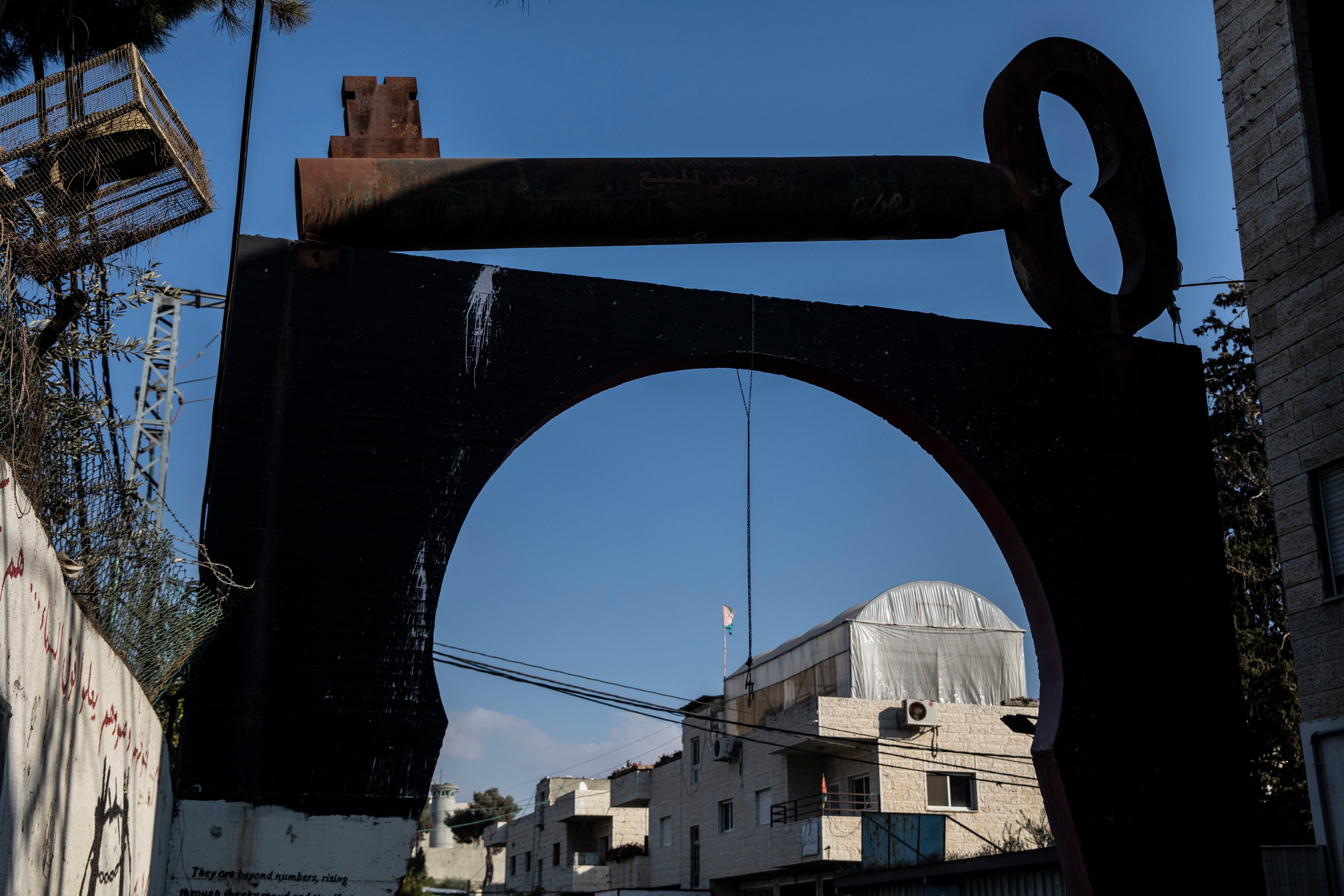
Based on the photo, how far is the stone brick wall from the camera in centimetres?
967

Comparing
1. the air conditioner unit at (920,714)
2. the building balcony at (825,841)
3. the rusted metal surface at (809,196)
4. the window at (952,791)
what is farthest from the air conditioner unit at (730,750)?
the rusted metal surface at (809,196)

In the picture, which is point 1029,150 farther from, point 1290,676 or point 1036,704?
point 1036,704

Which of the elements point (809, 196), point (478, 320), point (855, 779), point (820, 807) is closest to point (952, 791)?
point (855, 779)

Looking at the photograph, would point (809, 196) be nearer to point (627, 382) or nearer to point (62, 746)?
point (627, 382)

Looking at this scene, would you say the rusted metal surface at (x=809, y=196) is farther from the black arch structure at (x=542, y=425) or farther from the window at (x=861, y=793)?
the window at (x=861, y=793)

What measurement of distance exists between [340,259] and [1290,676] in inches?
702

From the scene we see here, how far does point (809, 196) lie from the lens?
32.4ft

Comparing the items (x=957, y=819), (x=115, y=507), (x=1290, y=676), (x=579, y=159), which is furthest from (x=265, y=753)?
(x=957, y=819)

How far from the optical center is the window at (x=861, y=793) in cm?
2653

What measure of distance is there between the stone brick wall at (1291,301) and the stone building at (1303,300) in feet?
0.03

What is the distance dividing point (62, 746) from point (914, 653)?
25.7 meters

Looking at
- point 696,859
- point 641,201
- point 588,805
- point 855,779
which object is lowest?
point 696,859

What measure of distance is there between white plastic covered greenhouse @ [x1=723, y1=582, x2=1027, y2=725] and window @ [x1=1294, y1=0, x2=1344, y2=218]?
19385 mm

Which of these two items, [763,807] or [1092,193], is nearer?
[1092,193]
